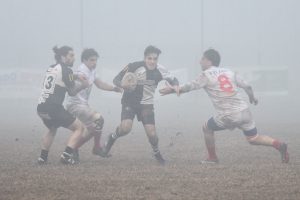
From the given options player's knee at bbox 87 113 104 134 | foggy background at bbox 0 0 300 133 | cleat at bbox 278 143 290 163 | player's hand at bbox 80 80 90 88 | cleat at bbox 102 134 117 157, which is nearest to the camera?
cleat at bbox 278 143 290 163

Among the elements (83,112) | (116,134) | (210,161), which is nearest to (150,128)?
(116,134)

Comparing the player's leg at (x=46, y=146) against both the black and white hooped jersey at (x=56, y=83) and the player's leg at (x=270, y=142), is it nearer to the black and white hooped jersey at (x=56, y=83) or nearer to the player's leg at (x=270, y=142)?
the black and white hooped jersey at (x=56, y=83)

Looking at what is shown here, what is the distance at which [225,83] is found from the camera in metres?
9.25

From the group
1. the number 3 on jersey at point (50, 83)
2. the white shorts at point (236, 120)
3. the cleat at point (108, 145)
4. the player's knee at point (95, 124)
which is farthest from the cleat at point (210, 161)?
the number 3 on jersey at point (50, 83)

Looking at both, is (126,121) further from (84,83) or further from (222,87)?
(222,87)

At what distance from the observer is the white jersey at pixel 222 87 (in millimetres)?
9227

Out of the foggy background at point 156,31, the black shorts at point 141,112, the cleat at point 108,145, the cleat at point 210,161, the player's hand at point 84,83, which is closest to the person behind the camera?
the cleat at point 210,161

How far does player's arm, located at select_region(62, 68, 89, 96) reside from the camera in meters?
9.28

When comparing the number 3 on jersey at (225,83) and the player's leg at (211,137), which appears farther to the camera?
the player's leg at (211,137)

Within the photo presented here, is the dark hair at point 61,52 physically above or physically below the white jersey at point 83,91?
above

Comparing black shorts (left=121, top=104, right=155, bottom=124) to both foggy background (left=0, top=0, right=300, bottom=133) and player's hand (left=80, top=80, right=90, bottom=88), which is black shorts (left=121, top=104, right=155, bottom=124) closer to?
player's hand (left=80, top=80, right=90, bottom=88)

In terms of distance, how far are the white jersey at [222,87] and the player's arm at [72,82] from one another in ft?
5.62

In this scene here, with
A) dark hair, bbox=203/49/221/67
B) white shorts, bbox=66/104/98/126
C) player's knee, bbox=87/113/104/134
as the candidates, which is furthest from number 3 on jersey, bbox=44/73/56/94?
dark hair, bbox=203/49/221/67

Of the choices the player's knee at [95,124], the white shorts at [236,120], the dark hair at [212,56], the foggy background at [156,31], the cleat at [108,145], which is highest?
the foggy background at [156,31]
